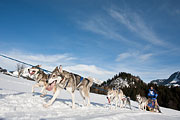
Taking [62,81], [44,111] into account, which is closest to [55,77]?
[62,81]

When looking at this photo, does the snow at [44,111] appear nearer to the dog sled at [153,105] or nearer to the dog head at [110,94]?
the dog head at [110,94]

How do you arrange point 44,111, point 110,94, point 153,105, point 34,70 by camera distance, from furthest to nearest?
1. point 153,105
2. point 110,94
3. point 34,70
4. point 44,111

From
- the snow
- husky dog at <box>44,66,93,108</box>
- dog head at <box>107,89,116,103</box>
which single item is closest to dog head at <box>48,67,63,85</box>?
husky dog at <box>44,66,93,108</box>

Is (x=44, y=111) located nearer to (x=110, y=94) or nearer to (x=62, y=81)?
(x=62, y=81)

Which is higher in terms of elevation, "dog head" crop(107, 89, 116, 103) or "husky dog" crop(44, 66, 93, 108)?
"husky dog" crop(44, 66, 93, 108)

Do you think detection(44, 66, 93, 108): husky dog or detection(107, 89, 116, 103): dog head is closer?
detection(44, 66, 93, 108): husky dog

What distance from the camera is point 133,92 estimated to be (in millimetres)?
64062

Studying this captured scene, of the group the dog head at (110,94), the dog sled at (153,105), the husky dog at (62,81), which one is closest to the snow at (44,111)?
the husky dog at (62,81)

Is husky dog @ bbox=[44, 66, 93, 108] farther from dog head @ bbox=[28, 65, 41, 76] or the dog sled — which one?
the dog sled


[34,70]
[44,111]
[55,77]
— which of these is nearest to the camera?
[44,111]

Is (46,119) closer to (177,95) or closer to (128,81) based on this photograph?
(177,95)

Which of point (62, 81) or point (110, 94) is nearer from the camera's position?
point (62, 81)

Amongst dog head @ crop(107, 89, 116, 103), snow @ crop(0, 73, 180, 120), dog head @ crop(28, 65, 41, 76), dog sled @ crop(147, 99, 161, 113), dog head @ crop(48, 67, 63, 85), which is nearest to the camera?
snow @ crop(0, 73, 180, 120)

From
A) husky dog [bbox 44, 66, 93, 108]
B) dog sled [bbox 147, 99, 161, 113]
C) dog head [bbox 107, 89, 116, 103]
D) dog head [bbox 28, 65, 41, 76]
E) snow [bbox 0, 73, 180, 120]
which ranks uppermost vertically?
dog head [bbox 28, 65, 41, 76]
